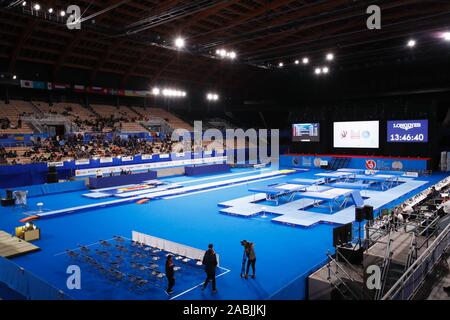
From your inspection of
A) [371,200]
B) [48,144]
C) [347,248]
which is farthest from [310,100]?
[347,248]

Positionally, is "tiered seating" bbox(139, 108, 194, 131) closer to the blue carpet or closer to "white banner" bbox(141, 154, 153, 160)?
"white banner" bbox(141, 154, 153, 160)

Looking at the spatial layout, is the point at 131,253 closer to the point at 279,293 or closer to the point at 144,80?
the point at 279,293

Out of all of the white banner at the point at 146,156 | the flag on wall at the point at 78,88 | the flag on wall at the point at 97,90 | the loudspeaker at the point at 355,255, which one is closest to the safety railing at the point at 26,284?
the loudspeaker at the point at 355,255

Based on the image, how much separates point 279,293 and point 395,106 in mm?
26907

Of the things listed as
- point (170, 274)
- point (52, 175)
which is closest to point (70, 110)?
point (52, 175)

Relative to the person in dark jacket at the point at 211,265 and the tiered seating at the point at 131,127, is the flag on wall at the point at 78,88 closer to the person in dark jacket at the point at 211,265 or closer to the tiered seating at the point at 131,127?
the tiered seating at the point at 131,127

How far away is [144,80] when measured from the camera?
1512 inches

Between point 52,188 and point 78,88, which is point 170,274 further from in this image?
point 78,88

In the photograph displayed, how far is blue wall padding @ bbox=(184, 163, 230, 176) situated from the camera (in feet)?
90.8

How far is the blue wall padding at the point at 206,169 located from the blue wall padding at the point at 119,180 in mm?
3630

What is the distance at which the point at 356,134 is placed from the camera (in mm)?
30219

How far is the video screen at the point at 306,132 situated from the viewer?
32.6 meters

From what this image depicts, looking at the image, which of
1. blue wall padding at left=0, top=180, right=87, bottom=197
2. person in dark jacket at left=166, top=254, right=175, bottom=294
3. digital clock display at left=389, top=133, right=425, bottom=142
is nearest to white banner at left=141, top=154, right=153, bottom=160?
blue wall padding at left=0, top=180, right=87, bottom=197

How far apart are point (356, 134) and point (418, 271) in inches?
990
